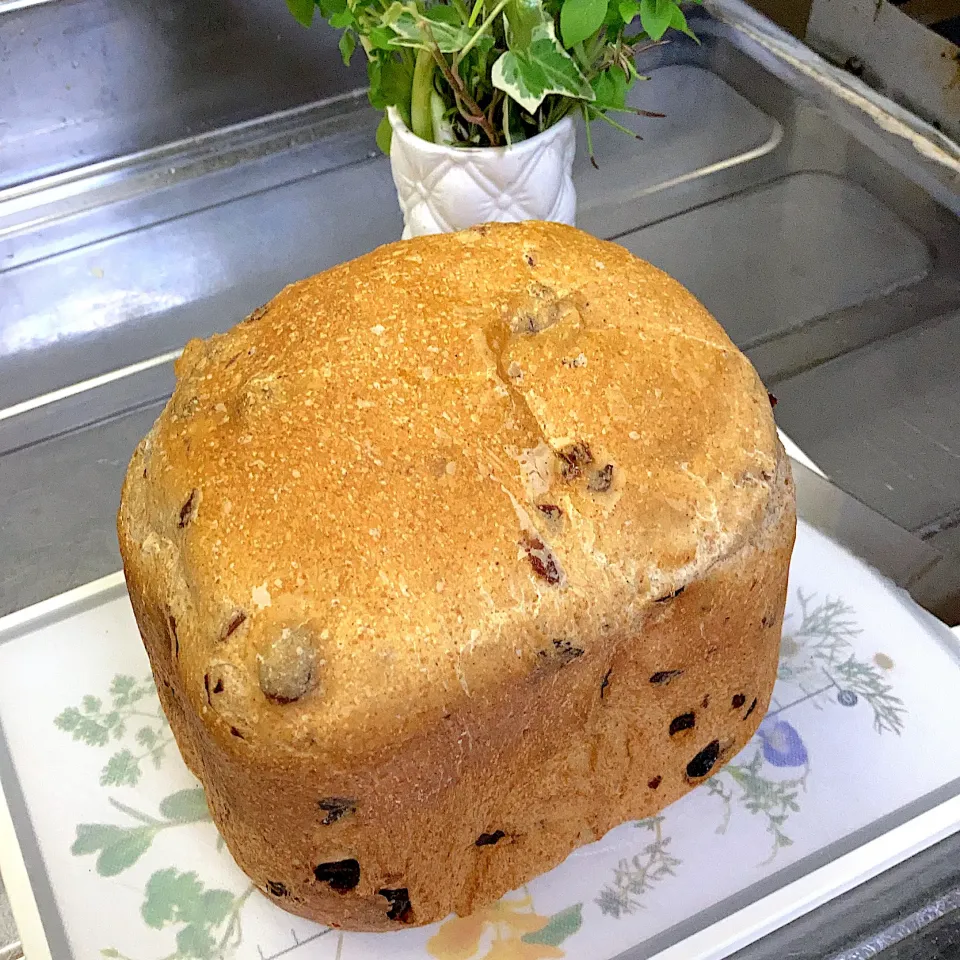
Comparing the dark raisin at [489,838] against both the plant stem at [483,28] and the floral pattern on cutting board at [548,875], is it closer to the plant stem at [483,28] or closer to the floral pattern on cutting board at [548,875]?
the floral pattern on cutting board at [548,875]

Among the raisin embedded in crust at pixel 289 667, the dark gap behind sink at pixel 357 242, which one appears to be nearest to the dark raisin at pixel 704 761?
the raisin embedded in crust at pixel 289 667

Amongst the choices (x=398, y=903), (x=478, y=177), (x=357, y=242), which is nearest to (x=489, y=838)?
(x=398, y=903)

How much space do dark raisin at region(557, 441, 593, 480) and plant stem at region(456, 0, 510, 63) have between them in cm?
46

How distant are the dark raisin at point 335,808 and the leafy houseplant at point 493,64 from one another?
637 mm

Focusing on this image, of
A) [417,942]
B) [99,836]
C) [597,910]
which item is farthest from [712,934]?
[99,836]

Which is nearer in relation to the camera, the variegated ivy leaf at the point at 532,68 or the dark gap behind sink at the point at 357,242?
the variegated ivy leaf at the point at 532,68

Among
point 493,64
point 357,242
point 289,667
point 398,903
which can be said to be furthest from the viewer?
point 357,242

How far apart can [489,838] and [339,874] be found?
111 mm

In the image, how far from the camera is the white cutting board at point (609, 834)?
75cm

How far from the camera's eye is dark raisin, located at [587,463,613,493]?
0.65 metres

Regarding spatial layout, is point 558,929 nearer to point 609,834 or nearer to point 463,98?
point 609,834

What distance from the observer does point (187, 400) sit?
0.71m

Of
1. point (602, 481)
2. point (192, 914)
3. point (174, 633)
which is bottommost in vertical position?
point (192, 914)

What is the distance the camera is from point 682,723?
76cm
